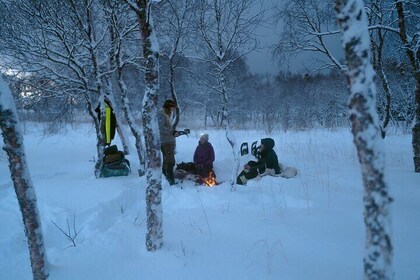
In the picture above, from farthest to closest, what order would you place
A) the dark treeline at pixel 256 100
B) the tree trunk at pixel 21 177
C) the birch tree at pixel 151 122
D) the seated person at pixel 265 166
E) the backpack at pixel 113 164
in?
the dark treeline at pixel 256 100, the seated person at pixel 265 166, the backpack at pixel 113 164, the birch tree at pixel 151 122, the tree trunk at pixel 21 177

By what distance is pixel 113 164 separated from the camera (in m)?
7.14

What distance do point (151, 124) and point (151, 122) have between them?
0.07 ft

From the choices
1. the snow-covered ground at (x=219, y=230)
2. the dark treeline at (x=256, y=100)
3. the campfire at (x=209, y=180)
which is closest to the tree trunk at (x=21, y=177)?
the snow-covered ground at (x=219, y=230)

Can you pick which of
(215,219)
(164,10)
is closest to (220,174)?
(215,219)

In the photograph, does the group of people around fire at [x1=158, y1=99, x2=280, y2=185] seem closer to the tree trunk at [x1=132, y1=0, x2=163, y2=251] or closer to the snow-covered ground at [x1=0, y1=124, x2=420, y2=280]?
the snow-covered ground at [x1=0, y1=124, x2=420, y2=280]

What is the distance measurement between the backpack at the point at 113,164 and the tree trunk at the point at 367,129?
6437 millimetres

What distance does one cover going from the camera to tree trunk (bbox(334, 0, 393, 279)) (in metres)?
1.58

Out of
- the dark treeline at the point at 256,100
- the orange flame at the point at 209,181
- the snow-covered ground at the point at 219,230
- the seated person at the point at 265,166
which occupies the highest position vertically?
the dark treeline at the point at 256,100

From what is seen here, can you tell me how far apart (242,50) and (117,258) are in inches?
247

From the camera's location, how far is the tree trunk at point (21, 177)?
2.29 metres

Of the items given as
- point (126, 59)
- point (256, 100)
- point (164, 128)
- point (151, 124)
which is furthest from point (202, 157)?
point (256, 100)

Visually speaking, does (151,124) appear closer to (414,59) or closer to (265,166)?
(265,166)

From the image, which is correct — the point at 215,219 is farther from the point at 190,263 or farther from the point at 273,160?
the point at 273,160

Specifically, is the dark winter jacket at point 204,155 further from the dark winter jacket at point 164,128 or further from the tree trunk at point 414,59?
the tree trunk at point 414,59
